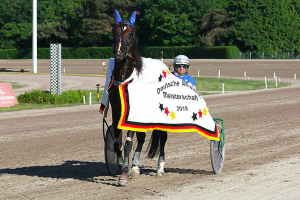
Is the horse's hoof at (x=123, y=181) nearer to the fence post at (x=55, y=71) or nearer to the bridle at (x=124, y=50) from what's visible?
the bridle at (x=124, y=50)

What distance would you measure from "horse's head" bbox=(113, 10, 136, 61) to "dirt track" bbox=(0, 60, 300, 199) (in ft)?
5.56

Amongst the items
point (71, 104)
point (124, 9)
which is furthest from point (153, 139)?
point (124, 9)

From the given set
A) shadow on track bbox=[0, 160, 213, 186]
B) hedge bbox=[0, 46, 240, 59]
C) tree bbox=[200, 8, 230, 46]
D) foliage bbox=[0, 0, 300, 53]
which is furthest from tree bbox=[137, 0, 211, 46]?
shadow on track bbox=[0, 160, 213, 186]

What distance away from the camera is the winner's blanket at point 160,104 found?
6.86m

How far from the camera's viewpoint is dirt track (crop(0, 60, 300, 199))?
666 cm

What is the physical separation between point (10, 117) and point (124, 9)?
66.8 metres

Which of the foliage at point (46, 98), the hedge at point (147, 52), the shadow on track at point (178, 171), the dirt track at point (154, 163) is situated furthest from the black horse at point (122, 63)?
the hedge at point (147, 52)

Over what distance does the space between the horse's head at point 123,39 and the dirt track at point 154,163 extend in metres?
1.69

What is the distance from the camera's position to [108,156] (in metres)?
7.66

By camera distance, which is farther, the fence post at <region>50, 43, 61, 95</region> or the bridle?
the fence post at <region>50, 43, 61, 95</region>

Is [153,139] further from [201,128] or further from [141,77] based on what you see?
[141,77]

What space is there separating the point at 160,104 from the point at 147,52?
69.5 metres

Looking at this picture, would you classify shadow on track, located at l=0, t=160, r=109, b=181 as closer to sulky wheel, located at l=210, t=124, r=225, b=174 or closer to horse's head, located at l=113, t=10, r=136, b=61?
sulky wheel, located at l=210, t=124, r=225, b=174

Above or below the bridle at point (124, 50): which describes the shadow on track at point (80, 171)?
below
